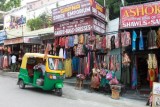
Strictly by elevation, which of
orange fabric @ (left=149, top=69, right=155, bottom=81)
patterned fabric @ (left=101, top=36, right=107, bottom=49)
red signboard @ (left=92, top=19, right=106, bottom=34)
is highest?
red signboard @ (left=92, top=19, right=106, bottom=34)

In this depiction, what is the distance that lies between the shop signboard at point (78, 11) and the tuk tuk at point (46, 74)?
3.52m

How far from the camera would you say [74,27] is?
57.3 feet

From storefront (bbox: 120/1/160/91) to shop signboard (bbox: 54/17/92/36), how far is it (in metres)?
2.53

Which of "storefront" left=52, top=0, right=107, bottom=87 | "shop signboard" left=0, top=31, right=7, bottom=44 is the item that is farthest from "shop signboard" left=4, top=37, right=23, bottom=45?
"storefront" left=52, top=0, right=107, bottom=87

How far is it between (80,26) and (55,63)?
361cm

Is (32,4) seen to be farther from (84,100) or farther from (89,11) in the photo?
(84,100)

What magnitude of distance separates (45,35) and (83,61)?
194 inches

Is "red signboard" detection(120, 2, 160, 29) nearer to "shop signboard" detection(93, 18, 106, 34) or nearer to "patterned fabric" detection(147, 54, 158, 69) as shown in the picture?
"patterned fabric" detection(147, 54, 158, 69)

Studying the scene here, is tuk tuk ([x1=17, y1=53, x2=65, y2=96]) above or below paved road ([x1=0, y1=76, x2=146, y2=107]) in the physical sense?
above

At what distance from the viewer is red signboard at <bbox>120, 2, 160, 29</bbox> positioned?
13.5 m

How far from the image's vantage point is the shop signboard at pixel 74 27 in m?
16.6

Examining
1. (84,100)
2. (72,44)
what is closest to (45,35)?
(72,44)

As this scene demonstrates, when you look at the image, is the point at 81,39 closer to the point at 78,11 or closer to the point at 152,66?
the point at 78,11


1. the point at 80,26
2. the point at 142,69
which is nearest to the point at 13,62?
the point at 80,26
